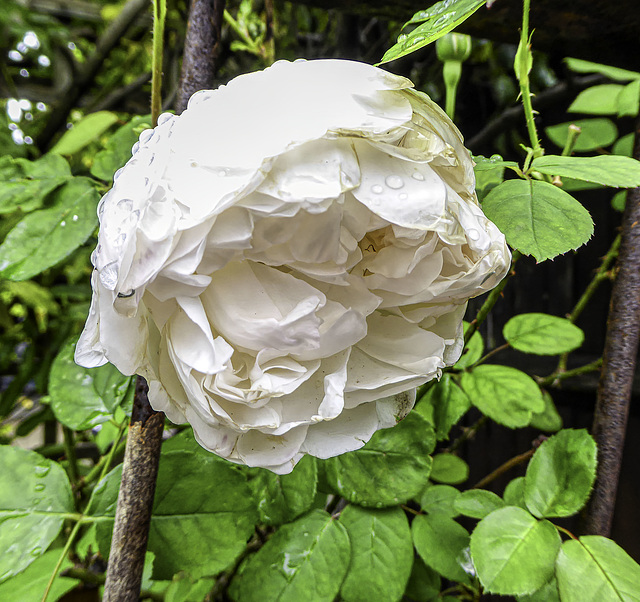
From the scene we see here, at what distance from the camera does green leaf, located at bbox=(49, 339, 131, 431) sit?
41 centimetres

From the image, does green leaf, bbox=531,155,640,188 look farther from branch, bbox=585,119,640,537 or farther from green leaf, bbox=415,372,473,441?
green leaf, bbox=415,372,473,441

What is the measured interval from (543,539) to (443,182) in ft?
0.96

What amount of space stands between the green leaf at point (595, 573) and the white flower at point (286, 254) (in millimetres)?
199

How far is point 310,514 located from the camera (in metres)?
0.41

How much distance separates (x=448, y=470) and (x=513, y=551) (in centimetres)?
23

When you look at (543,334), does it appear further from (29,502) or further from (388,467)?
(29,502)

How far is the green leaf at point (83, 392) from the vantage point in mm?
415

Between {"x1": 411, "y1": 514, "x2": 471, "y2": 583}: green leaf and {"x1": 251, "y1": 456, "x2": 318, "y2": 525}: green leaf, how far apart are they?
0.12 meters

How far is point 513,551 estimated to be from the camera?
336 mm

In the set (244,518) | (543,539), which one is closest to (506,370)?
(543,539)

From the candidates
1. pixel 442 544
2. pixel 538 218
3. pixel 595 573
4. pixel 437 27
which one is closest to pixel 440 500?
pixel 442 544

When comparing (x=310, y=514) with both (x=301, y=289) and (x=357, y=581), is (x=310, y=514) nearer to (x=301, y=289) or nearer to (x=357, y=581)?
(x=357, y=581)


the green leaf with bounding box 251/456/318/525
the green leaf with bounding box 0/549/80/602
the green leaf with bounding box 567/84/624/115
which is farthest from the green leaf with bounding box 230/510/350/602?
the green leaf with bounding box 567/84/624/115

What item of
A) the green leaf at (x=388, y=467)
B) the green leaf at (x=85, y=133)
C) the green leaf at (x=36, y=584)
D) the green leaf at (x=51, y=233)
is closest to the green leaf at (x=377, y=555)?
the green leaf at (x=388, y=467)
